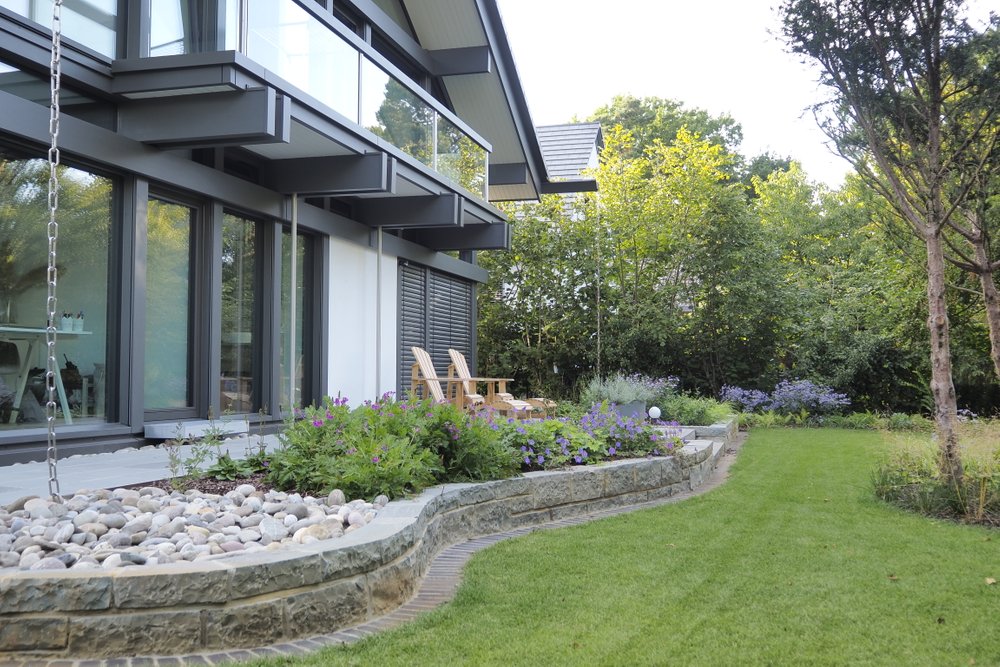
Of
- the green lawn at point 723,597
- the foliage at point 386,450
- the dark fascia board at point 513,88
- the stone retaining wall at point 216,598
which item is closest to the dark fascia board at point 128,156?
the foliage at point 386,450

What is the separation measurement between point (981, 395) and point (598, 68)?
29532mm

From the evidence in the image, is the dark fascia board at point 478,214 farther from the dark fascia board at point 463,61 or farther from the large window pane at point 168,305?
the large window pane at point 168,305

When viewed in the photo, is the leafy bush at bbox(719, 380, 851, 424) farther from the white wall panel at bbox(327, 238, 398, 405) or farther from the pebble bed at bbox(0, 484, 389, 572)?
the pebble bed at bbox(0, 484, 389, 572)

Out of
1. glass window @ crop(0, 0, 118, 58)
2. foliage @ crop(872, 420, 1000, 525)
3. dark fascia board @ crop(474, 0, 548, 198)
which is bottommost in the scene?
foliage @ crop(872, 420, 1000, 525)

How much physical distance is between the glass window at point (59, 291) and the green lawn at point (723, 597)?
3.60 m

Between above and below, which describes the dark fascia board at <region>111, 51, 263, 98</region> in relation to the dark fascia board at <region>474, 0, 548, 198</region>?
below

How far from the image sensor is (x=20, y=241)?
19.8ft

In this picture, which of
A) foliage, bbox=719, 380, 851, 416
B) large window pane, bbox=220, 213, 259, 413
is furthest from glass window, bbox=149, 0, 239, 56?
foliage, bbox=719, 380, 851, 416

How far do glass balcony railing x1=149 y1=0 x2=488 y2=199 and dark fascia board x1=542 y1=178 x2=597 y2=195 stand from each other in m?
4.22

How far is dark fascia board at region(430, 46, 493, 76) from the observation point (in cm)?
1301

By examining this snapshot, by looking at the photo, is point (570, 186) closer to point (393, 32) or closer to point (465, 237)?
point (465, 237)

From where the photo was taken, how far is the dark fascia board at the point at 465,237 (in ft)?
42.5

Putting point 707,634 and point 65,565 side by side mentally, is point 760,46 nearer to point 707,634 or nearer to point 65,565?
point 707,634

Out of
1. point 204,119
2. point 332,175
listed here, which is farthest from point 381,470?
point 332,175
